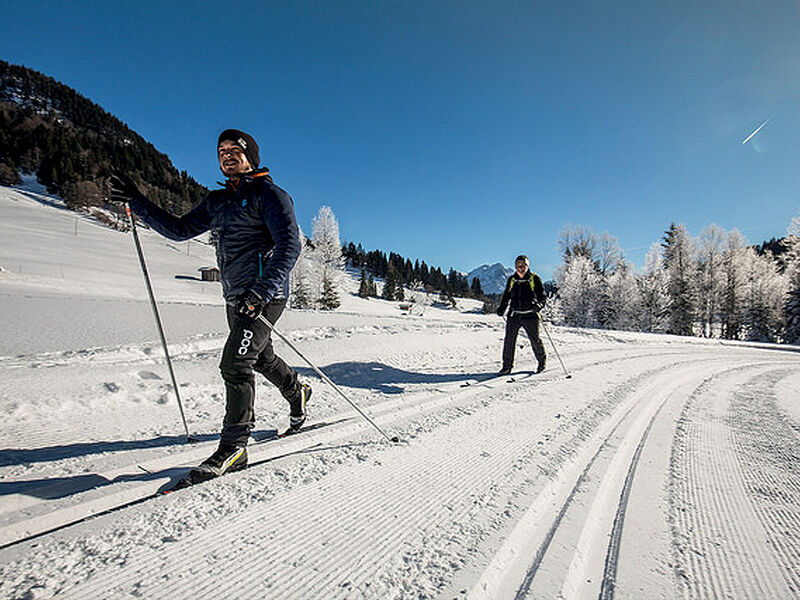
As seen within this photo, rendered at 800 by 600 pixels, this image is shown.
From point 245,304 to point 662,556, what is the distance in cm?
235

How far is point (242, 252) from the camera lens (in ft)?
7.43

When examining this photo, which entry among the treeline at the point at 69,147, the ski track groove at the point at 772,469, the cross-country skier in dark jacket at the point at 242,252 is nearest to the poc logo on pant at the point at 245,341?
the cross-country skier in dark jacket at the point at 242,252

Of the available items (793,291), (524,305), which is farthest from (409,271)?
(524,305)

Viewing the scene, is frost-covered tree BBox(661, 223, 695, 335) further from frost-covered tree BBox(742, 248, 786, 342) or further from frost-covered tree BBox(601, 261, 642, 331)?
frost-covered tree BBox(742, 248, 786, 342)

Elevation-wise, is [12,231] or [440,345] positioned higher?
[12,231]

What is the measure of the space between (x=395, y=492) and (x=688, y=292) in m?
38.0

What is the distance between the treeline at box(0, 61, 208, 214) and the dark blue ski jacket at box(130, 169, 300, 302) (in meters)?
52.6

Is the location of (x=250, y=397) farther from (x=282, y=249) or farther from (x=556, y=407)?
→ (x=556, y=407)

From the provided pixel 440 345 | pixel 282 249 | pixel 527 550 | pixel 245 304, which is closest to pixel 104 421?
pixel 245 304

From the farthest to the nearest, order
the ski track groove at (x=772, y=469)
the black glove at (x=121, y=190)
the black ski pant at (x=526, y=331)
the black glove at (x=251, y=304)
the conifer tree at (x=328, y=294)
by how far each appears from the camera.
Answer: the conifer tree at (x=328, y=294)
the black ski pant at (x=526, y=331)
the black glove at (x=121, y=190)
the black glove at (x=251, y=304)
the ski track groove at (x=772, y=469)

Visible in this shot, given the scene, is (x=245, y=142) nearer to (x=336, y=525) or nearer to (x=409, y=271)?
(x=336, y=525)

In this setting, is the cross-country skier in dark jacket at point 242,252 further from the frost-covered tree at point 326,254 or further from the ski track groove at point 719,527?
the frost-covered tree at point 326,254

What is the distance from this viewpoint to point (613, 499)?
1.82 meters

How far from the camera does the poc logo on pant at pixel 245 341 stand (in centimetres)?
209
